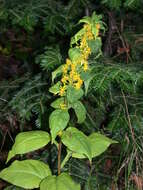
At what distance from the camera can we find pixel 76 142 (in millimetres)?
1125

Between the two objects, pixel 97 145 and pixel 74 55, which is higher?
pixel 74 55

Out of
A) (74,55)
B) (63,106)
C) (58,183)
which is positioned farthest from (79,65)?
(58,183)

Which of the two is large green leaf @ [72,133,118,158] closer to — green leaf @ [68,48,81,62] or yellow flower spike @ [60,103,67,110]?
yellow flower spike @ [60,103,67,110]

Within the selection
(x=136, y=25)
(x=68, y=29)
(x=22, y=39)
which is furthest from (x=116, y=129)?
(x=22, y=39)

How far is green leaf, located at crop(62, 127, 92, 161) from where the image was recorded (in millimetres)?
1105

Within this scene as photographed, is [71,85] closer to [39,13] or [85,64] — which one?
[85,64]

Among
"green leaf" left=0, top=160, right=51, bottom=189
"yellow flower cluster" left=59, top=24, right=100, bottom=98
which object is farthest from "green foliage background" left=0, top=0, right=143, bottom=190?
"green leaf" left=0, top=160, right=51, bottom=189

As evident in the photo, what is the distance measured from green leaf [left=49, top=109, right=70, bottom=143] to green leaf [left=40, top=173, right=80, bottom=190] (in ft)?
0.55

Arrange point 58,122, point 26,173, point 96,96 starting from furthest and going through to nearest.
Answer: point 96,96
point 26,173
point 58,122

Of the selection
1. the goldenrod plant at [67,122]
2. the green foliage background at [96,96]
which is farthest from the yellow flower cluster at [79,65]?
the green foliage background at [96,96]

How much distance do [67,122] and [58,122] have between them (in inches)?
1.5

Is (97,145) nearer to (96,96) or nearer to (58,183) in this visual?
(58,183)

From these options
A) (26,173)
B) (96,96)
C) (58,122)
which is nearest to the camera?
(58,122)

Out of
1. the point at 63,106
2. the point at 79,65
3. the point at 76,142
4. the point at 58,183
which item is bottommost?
the point at 58,183
